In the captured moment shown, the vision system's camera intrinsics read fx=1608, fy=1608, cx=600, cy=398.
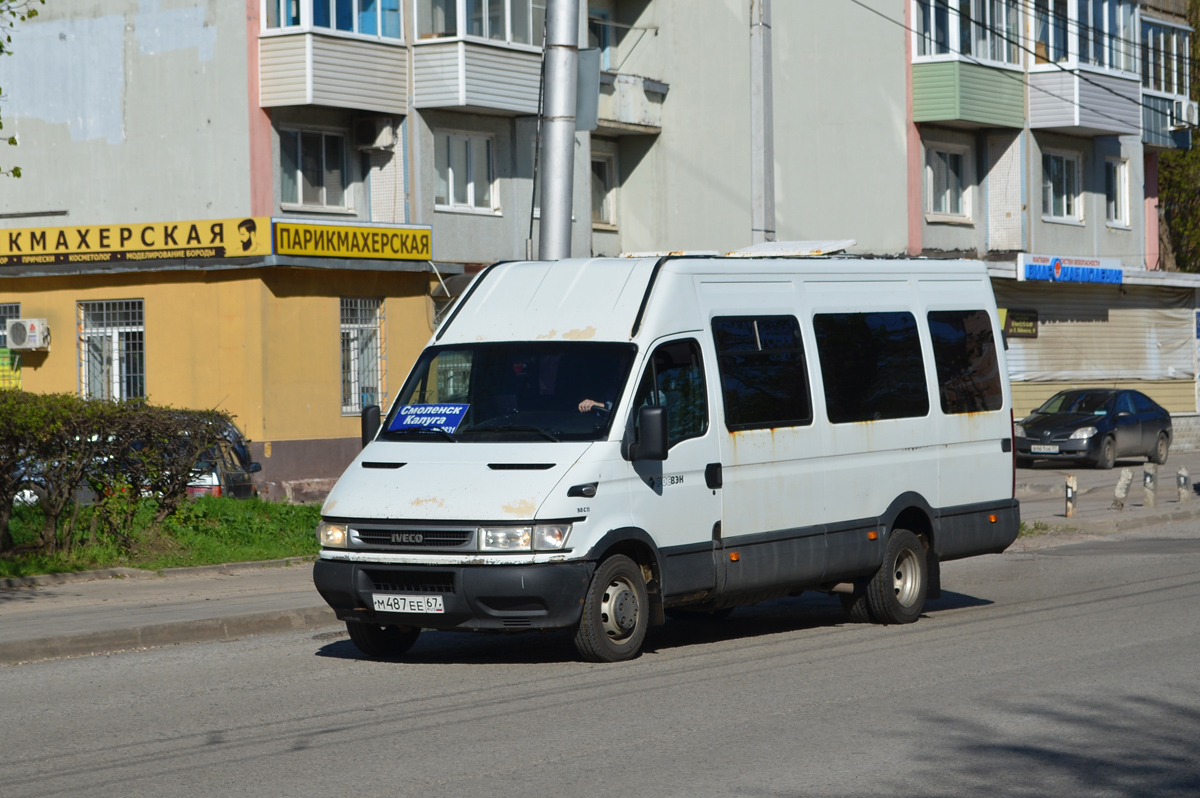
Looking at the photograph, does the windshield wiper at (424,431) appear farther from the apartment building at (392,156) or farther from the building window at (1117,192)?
the building window at (1117,192)

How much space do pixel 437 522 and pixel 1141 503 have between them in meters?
15.8

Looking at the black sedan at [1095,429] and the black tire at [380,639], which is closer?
the black tire at [380,639]

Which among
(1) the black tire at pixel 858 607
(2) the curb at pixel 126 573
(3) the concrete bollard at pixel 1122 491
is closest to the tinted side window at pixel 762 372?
(1) the black tire at pixel 858 607

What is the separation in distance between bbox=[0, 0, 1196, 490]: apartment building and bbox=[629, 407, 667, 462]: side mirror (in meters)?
15.9

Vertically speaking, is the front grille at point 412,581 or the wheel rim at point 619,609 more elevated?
the front grille at point 412,581

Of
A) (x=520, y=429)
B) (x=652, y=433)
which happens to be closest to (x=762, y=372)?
(x=652, y=433)

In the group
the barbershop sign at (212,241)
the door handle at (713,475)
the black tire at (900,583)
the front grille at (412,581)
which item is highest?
the barbershop sign at (212,241)

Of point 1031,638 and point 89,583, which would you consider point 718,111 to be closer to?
point 89,583

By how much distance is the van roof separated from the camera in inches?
401

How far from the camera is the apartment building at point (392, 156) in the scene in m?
25.2

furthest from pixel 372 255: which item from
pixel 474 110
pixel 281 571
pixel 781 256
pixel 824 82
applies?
pixel 781 256

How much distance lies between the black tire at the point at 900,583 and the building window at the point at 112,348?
665 inches

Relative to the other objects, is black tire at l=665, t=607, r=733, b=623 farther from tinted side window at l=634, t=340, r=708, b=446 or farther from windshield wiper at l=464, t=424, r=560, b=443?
windshield wiper at l=464, t=424, r=560, b=443

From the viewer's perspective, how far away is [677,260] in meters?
10.4
